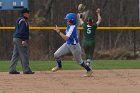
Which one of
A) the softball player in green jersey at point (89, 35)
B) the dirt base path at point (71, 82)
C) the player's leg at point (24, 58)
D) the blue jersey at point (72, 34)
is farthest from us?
the softball player in green jersey at point (89, 35)

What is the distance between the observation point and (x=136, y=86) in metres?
12.9

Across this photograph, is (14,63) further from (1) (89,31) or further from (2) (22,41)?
(1) (89,31)

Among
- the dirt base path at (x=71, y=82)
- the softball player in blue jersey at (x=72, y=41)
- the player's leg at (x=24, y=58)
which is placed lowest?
the dirt base path at (x=71, y=82)

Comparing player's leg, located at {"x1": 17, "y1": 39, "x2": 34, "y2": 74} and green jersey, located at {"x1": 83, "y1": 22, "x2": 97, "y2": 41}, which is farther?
green jersey, located at {"x1": 83, "y1": 22, "x2": 97, "y2": 41}

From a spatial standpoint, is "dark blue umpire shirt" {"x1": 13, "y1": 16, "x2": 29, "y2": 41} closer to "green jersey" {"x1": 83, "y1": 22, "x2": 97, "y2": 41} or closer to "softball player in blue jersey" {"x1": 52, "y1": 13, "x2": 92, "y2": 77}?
"softball player in blue jersey" {"x1": 52, "y1": 13, "x2": 92, "y2": 77}

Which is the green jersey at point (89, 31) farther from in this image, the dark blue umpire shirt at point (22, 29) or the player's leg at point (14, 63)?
the player's leg at point (14, 63)

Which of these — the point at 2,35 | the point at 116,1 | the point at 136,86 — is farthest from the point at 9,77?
the point at 116,1

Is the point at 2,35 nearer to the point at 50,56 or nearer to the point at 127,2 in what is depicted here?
the point at 50,56

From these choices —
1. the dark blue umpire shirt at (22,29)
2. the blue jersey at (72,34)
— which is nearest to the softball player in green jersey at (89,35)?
the dark blue umpire shirt at (22,29)

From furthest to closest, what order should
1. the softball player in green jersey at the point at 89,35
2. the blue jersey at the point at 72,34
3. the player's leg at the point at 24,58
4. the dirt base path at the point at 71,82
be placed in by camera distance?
1. the softball player in green jersey at the point at 89,35
2. the player's leg at the point at 24,58
3. the blue jersey at the point at 72,34
4. the dirt base path at the point at 71,82

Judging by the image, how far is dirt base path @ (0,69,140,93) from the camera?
12.1 metres

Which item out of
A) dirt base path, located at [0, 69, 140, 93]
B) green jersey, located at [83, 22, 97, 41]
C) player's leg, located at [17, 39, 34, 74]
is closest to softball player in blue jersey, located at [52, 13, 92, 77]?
dirt base path, located at [0, 69, 140, 93]

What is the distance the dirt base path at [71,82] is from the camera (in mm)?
12125

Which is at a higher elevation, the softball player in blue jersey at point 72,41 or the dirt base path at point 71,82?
the softball player in blue jersey at point 72,41
